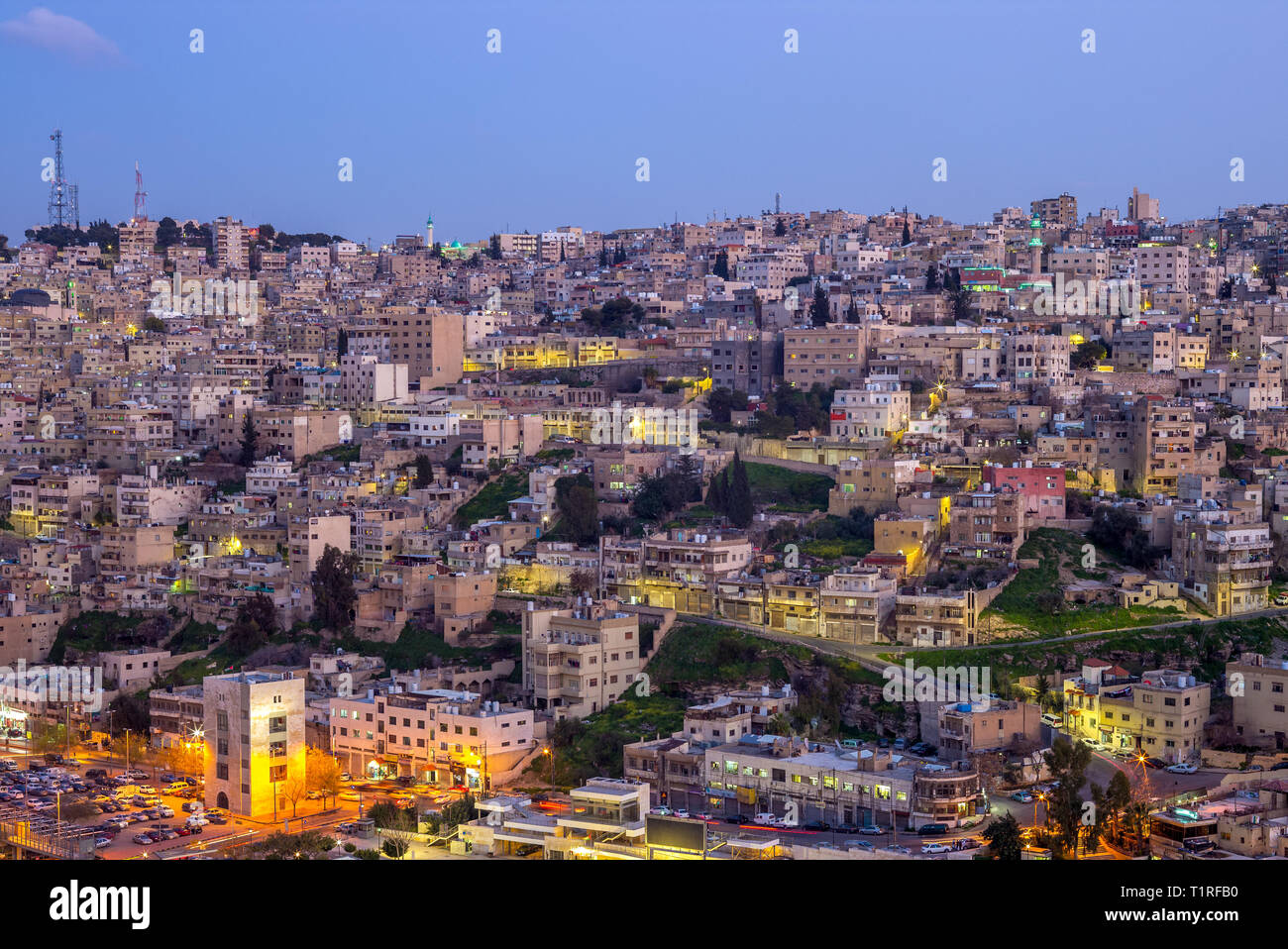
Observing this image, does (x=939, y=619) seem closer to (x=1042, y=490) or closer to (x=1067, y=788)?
(x=1042, y=490)

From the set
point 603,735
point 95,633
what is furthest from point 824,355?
point 95,633

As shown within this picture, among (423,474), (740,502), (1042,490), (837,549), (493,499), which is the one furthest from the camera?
(423,474)

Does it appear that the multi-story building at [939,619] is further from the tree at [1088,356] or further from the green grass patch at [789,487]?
the tree at [1088,356]

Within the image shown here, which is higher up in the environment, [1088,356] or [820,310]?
[820,310]
